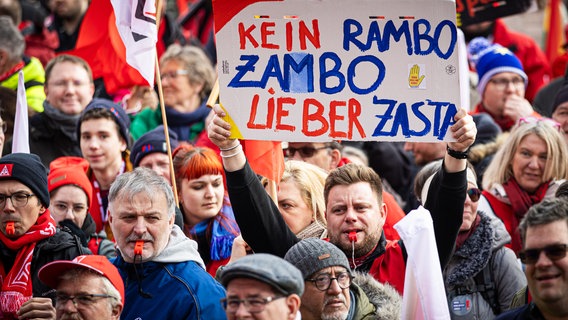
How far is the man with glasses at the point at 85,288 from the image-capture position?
5602 mm

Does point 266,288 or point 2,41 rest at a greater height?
point 2,41

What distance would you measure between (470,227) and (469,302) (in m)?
0.48

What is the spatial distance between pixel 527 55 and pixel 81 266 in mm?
7175

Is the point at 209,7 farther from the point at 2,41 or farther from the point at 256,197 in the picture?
the point at 256,197

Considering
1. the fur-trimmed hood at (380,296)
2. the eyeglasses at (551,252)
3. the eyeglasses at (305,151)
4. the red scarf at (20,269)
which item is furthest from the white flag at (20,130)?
the eyeglasses at (551,252)

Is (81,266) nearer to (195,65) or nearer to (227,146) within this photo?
(227,146)

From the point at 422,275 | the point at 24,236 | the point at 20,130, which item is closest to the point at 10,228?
the point at 24,236

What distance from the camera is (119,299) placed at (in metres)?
5.69

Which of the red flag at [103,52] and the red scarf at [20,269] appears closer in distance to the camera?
the red scarf at [20,269]

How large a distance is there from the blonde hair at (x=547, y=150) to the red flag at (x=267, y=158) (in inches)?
71.0

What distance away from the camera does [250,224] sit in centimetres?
612

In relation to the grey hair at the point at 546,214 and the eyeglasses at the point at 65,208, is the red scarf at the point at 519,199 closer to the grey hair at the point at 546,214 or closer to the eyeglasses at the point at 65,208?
the grey hair at the point at 546,214

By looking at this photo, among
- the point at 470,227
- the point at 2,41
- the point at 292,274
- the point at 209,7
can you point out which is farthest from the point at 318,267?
the point at 209,7

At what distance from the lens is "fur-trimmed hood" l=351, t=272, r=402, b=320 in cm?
564
